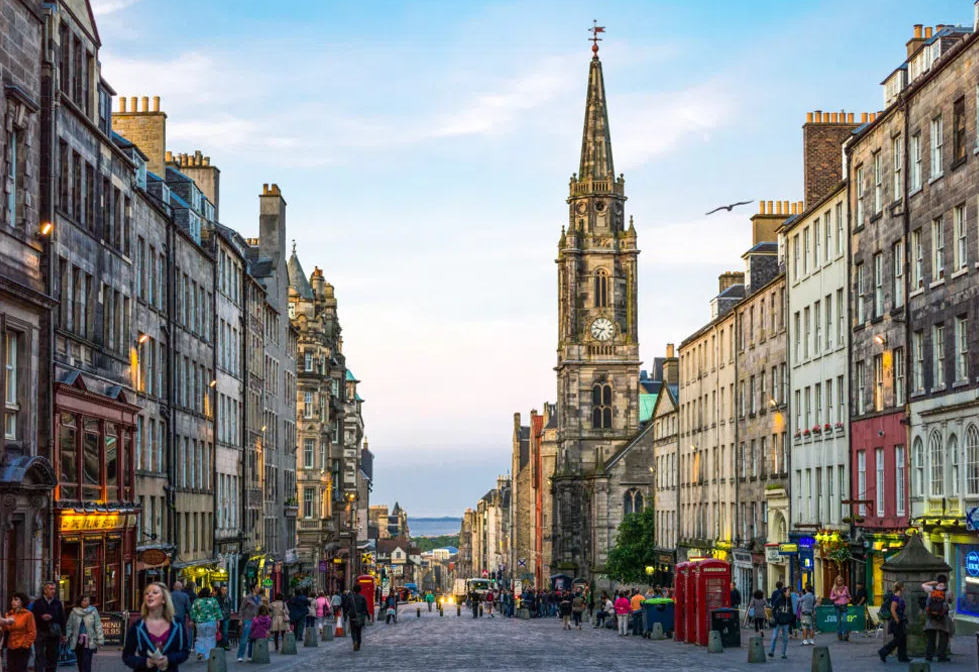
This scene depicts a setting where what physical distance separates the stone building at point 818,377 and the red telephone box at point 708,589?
10.2 m

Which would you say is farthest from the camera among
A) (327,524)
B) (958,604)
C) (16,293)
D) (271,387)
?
(327,524)

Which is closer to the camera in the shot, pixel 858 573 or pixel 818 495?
pixel 858 573

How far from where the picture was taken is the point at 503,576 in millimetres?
192750

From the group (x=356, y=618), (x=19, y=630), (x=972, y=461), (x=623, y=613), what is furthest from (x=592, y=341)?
(x=19, y=630)

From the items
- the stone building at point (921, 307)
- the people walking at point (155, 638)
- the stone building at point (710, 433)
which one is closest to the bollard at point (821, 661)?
the stone building at point (921, 307)

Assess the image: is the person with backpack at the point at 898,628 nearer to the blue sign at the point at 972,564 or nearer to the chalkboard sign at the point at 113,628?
the blue sign at the point at 972,564

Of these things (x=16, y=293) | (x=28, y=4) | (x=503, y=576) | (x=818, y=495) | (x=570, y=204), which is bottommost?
(x=503, y=576)

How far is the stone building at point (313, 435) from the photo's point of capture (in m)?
93.1

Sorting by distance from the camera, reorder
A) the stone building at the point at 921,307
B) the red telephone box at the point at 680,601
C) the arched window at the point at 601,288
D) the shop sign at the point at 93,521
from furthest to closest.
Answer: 1. the arched window at the point at 601,288
2. the red telephone box at the point at 680,601
3. the stone building at the point at 921,307
4. the shop sign at the point at 93,521

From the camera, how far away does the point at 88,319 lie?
1508 inches

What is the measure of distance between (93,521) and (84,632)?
1034 cm

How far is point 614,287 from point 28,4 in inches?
3708

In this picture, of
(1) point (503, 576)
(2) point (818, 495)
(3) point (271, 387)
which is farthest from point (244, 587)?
(1) point (503, 576)

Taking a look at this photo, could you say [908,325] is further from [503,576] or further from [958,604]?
[503,576]
